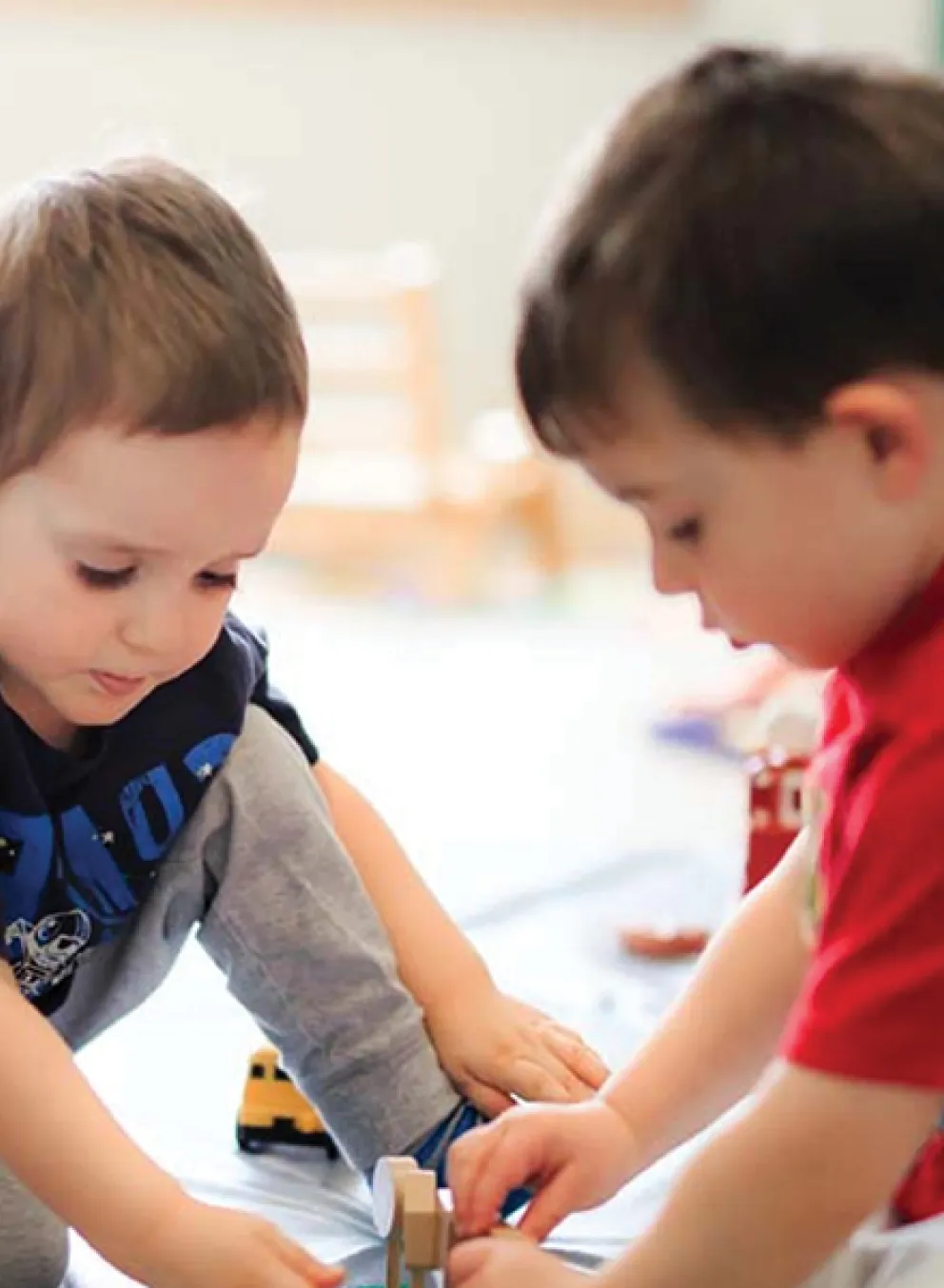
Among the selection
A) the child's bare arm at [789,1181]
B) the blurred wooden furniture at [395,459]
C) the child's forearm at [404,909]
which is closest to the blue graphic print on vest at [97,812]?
the child's forearm at [404,909]

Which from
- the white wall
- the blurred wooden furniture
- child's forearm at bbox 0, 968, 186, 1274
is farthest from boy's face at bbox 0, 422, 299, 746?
the white wall

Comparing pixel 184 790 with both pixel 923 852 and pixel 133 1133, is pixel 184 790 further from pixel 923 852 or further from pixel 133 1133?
pixel 923 852

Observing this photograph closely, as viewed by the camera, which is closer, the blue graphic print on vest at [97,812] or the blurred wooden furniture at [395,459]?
the blue graphic print on vest at [97,812]

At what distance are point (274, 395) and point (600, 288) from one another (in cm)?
20

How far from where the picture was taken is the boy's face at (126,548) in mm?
821

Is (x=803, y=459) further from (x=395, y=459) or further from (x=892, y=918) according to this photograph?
(x=395, y=459)

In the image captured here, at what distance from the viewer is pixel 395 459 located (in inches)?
105

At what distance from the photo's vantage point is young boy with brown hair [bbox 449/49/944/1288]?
2.17ft

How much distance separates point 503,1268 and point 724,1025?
135mm

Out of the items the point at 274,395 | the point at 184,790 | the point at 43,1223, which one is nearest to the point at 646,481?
the point at 274,395

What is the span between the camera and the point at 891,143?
0.67m

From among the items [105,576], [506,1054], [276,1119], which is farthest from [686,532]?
[276,1119]

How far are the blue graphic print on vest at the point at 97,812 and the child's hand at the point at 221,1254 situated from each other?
0.14 m

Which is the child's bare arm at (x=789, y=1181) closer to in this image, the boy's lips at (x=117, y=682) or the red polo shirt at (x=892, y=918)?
the red polo shirt at (x=892, y=918)
